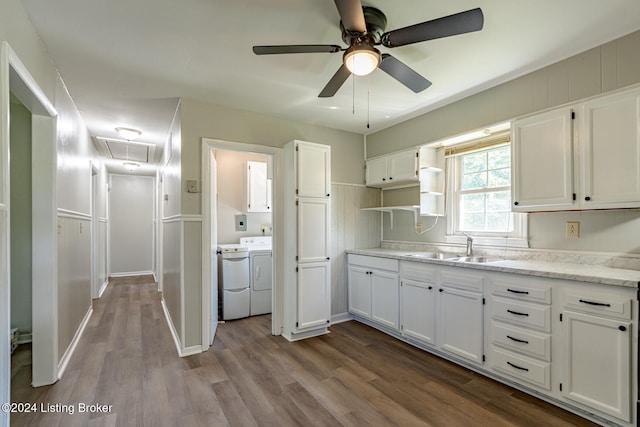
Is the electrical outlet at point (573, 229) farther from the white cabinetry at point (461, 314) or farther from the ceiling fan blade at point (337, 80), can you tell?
the ceiling fan blade at point (337, 80)

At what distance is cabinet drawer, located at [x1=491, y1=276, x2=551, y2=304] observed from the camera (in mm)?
2125

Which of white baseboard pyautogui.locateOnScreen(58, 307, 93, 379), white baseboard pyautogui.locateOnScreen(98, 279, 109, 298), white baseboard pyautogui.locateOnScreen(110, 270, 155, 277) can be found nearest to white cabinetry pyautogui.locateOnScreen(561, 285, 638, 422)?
white baseboard pyautogui.locateOnScreen(58, 307, 93, 379)

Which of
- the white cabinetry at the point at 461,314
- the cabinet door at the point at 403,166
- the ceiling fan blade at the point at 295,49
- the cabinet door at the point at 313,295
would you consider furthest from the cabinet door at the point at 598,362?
the ceiling fan blade at the point at 295,49

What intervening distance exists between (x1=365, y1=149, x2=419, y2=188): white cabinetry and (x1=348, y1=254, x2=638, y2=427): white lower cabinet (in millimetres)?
1012

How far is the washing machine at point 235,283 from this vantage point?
397 cm

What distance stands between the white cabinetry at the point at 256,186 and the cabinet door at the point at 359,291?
184 cm

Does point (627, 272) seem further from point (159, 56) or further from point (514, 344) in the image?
point (159, 56)

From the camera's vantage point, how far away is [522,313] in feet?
7.35

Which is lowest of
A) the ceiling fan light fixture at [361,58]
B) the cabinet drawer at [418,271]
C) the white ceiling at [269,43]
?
the cabinet drawer at [418,271]

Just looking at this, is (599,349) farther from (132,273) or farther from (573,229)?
(132,273)

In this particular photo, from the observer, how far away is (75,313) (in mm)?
3197

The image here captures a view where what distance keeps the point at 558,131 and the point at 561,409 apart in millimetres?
1942

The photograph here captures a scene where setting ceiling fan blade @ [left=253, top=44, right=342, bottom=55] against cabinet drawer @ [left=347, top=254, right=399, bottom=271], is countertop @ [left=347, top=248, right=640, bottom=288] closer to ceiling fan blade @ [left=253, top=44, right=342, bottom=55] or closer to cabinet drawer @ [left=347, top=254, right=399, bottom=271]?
cabinet drawer @ [left=347, top=254, right=399, bottom=271]

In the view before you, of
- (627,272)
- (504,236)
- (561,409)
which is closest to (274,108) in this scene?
(504,236)
